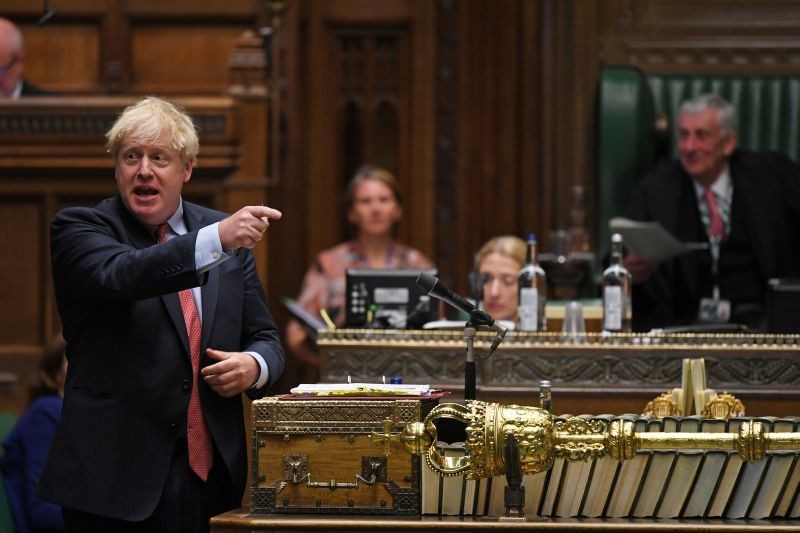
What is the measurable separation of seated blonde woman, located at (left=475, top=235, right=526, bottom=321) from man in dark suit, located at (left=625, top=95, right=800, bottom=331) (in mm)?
915

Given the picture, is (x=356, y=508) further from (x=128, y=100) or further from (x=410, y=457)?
(x=128, y=100)

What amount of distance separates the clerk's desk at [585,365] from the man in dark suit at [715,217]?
1.70 meters

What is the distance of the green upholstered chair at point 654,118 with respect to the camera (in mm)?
6930

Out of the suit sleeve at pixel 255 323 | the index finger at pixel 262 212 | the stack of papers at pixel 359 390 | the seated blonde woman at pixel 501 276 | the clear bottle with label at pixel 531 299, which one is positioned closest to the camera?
the index finger at pixel 262 212

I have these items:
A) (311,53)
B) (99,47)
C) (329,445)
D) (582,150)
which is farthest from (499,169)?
(329,445)

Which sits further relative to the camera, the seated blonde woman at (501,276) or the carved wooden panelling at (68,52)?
the carved wooden panelling at (68,52)

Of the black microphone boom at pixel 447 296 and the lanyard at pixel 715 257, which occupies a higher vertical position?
the black microphone boom at pixel 447 296

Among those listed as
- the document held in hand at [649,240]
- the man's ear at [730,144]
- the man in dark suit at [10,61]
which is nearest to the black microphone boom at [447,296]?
the document held in hand at [649,240]

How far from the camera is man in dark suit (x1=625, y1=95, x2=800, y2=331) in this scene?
6.29 meters

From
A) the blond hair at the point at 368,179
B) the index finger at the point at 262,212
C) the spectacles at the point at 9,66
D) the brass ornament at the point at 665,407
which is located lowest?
the brass ornament at the point at 665,407

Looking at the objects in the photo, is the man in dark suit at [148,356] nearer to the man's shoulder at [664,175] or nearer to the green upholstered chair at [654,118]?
the man's shoulder at [664,175]

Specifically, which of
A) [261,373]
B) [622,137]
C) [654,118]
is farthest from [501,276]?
[261,373]

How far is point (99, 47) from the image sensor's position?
7375 millimetres

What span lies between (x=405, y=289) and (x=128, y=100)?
1755 mm
